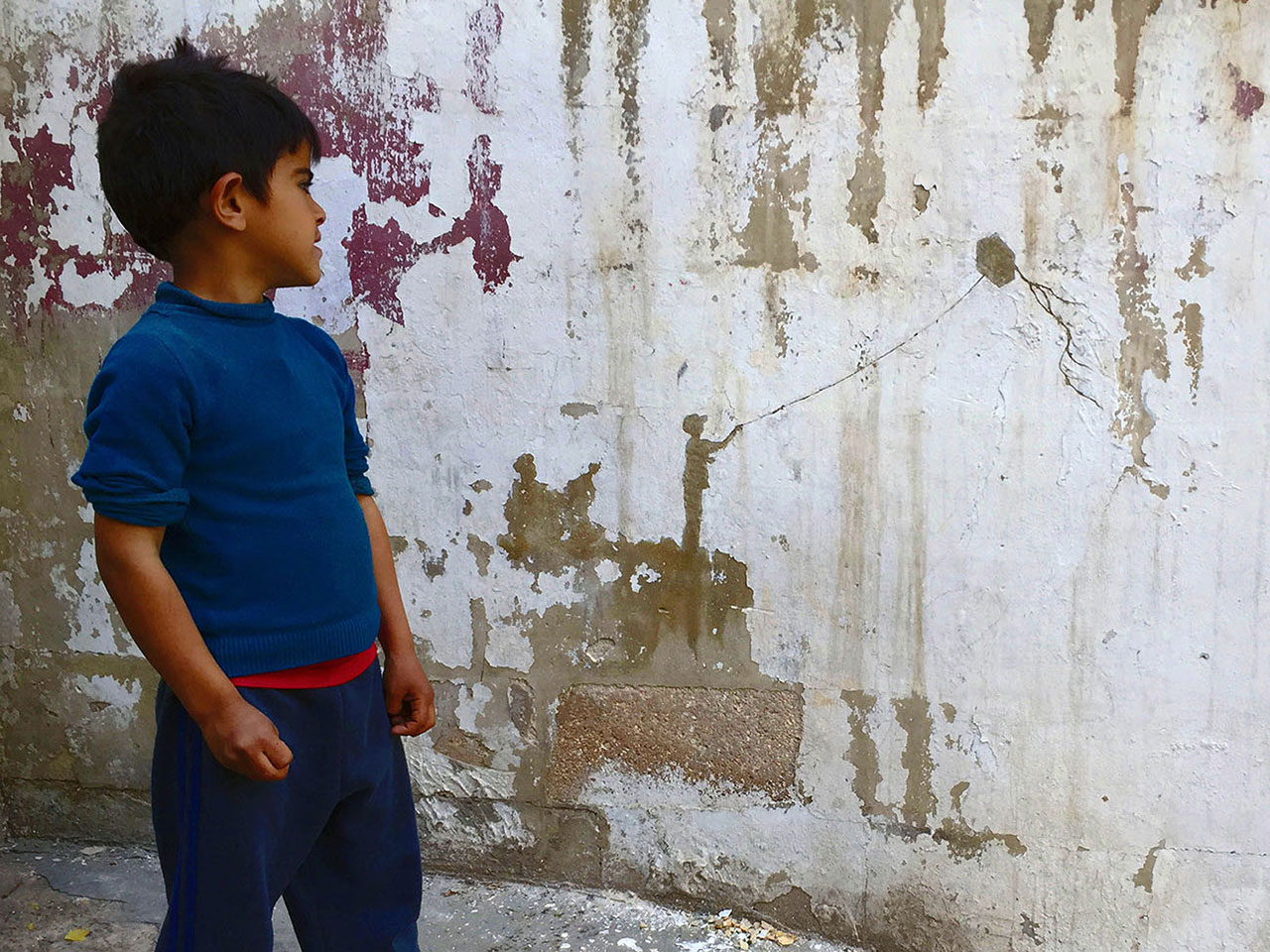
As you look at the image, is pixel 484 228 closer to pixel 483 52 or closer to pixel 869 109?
pixel 483 52

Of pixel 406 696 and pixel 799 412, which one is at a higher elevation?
pixel 799 412

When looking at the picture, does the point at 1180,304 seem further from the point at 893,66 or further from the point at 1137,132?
the point at 893,66

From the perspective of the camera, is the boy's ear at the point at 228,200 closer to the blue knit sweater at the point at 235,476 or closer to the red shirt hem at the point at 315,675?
the blue knit sweater at the point at 235,476

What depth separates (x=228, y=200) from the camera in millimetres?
1445

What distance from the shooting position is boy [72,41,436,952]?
1356 millimetres

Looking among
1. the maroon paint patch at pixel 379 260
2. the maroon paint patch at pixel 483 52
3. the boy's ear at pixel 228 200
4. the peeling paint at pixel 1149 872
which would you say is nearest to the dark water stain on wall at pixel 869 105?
the maroon paint patch at pixel 483 52

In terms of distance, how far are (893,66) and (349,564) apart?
125cm

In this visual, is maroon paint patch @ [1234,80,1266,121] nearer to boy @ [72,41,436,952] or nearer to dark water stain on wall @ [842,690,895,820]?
dark water stain on wall @ [842,690,895,820]

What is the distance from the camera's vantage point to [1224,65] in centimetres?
190

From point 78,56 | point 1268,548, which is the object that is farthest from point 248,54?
point 1268,548

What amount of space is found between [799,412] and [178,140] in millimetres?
1147

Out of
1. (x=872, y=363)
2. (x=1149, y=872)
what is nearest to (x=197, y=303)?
(x=872, y=363)

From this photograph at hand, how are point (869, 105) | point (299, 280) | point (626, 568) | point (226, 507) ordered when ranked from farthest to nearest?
point (626, 568), point (869, 105), point (299, 280), point (226, 507)

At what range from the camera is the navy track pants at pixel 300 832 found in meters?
1.43
